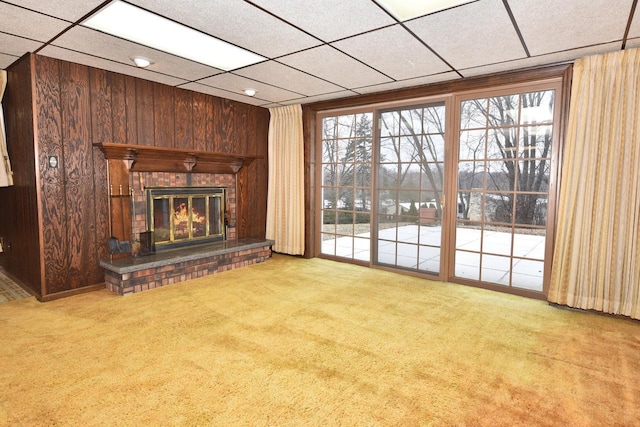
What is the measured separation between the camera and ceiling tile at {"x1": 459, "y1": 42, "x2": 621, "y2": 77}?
2.99 meters

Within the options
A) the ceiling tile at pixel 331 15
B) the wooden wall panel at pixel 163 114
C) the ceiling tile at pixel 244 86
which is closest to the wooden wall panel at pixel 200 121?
the wooden wall panel at pixel 163 114

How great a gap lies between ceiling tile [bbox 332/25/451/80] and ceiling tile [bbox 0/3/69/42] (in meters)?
2.14

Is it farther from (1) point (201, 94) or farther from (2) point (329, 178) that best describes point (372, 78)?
(1) point (201, 94)

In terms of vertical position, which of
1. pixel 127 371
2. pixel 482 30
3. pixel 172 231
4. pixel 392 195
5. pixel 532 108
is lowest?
pixel 127 371

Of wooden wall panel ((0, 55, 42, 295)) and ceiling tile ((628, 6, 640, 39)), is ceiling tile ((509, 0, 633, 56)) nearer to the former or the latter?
ceiling tile ((628, 6, 640, 39))

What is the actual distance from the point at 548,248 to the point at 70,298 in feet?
15.8

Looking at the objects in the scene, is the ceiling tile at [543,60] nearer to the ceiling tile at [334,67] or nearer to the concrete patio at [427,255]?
the ceiling tile at [334,67]

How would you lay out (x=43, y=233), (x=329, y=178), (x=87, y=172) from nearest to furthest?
(x=43, y=233)
(x=87, y=172)
(x=329, y=178)

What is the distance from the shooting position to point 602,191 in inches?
123

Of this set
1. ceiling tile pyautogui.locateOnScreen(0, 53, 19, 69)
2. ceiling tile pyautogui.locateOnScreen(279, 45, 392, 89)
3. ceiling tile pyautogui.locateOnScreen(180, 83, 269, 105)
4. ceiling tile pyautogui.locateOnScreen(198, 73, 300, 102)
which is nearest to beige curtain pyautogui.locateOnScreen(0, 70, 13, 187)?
ceiling tile pyautogui.locateOnScreen(0, 53, 19, 69)

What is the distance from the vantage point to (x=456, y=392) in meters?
2.01

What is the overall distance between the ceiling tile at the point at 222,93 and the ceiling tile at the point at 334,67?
1.39m

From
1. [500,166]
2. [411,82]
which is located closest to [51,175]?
[411,82]

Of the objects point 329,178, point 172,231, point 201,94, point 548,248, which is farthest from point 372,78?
point 172,231
